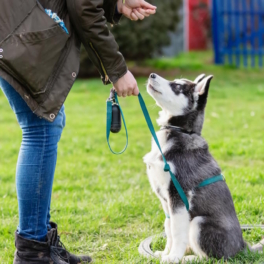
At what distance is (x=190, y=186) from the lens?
124 inches

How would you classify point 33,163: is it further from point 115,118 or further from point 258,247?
point 258,247

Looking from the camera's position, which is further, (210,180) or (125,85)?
(210,180)

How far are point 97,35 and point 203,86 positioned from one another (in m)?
0.94

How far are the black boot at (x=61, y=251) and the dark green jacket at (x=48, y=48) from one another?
2.67 ft

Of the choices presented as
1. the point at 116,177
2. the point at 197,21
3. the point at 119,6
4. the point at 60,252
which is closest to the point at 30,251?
the point at 60,252

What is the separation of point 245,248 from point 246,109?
5615 mm

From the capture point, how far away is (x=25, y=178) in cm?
280

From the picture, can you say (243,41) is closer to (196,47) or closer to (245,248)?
(196,47)

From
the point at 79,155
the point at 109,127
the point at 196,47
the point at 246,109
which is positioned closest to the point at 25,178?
the point at 109,127

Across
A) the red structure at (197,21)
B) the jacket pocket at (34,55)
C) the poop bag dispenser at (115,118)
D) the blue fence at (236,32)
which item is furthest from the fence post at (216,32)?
the jacket pocket at (34,55)

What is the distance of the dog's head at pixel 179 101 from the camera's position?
334 cm

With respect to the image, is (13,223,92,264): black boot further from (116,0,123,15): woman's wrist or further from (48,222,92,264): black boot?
(116,0,123,15): woman's wrist

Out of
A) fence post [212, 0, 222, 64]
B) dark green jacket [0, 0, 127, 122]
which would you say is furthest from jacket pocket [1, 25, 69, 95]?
fence post [212, 0, 222, 64]

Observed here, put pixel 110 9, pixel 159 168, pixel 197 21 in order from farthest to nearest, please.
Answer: pixel 197 21, pixel 159 168, pixel 110 9
